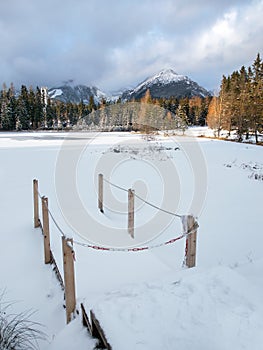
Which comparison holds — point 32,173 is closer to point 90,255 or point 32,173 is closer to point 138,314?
point 90,255

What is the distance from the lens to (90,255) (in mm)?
4016

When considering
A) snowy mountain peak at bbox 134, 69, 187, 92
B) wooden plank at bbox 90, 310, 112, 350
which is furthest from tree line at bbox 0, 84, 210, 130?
snowy mountain peak at bbox 134, 69, 187, 92

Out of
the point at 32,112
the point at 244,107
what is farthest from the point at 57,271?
the point at 32,112

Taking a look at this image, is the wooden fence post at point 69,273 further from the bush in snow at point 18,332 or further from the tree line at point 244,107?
the tree line at point 244,107

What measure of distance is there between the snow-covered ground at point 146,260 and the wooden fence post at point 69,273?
16cm

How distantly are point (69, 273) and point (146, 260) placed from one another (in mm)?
1795

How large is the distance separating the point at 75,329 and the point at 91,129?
48.6 m

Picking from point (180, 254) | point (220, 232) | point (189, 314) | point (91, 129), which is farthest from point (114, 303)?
point (91, 129)

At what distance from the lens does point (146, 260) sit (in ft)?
13.0

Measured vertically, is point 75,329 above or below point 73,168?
below

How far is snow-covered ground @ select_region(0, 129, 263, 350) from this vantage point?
208 cm

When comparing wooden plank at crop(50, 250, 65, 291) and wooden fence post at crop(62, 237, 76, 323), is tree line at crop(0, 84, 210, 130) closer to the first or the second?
wooden plank at crop(50, 250, 65, 291)

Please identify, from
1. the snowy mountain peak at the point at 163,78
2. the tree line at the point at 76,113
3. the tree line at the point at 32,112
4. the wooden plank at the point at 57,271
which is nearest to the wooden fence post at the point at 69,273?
the wooden plank at the point at 57,271

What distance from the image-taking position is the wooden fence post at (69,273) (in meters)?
2.43
